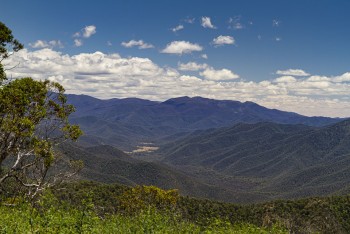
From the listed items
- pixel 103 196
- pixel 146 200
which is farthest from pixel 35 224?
pixel 103 196

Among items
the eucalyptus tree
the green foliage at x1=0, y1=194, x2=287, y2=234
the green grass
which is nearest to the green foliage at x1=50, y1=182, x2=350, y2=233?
the eucalyptus tree

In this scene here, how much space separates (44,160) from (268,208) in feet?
334

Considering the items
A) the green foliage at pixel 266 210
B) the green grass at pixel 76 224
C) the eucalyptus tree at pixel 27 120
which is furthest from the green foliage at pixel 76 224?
the green foliage at pixel 266 210

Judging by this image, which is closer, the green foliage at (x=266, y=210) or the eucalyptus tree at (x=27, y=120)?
the eucalyptus tree at (x=27, y=120)

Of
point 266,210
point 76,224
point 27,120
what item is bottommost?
point 266,210

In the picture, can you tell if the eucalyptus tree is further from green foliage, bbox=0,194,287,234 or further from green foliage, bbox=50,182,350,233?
green foliage, bbox=50,182,350,233

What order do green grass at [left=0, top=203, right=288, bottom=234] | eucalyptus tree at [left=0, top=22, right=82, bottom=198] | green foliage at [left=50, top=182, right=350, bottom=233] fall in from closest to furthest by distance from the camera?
green grass at [left=0, top=203, right=288, bottom=234] → eucalyptus tree at [left=0, top=22, right=82, bottom=198] → green foliage at [left=50, top=182, right=350, bottom=233]

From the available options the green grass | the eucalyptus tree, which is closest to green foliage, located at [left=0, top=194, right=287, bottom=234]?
the green grass

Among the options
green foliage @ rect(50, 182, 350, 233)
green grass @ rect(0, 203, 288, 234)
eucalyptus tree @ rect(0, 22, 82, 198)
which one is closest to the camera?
green grass @ rect(0, 203, 288, 234)

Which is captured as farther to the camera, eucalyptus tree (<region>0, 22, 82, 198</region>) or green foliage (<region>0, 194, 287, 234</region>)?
eucalyptus tree (<region>0, 22, 82, 198</region>)

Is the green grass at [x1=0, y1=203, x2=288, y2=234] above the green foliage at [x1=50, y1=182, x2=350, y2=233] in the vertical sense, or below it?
above

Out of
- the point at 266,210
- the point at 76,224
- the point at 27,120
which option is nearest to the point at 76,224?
the point at 76,224

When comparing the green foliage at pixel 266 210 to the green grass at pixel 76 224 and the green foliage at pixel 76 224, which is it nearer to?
the green foliage at pixel 76 224

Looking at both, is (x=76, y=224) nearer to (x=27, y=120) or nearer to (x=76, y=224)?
(x=76, y=224)
